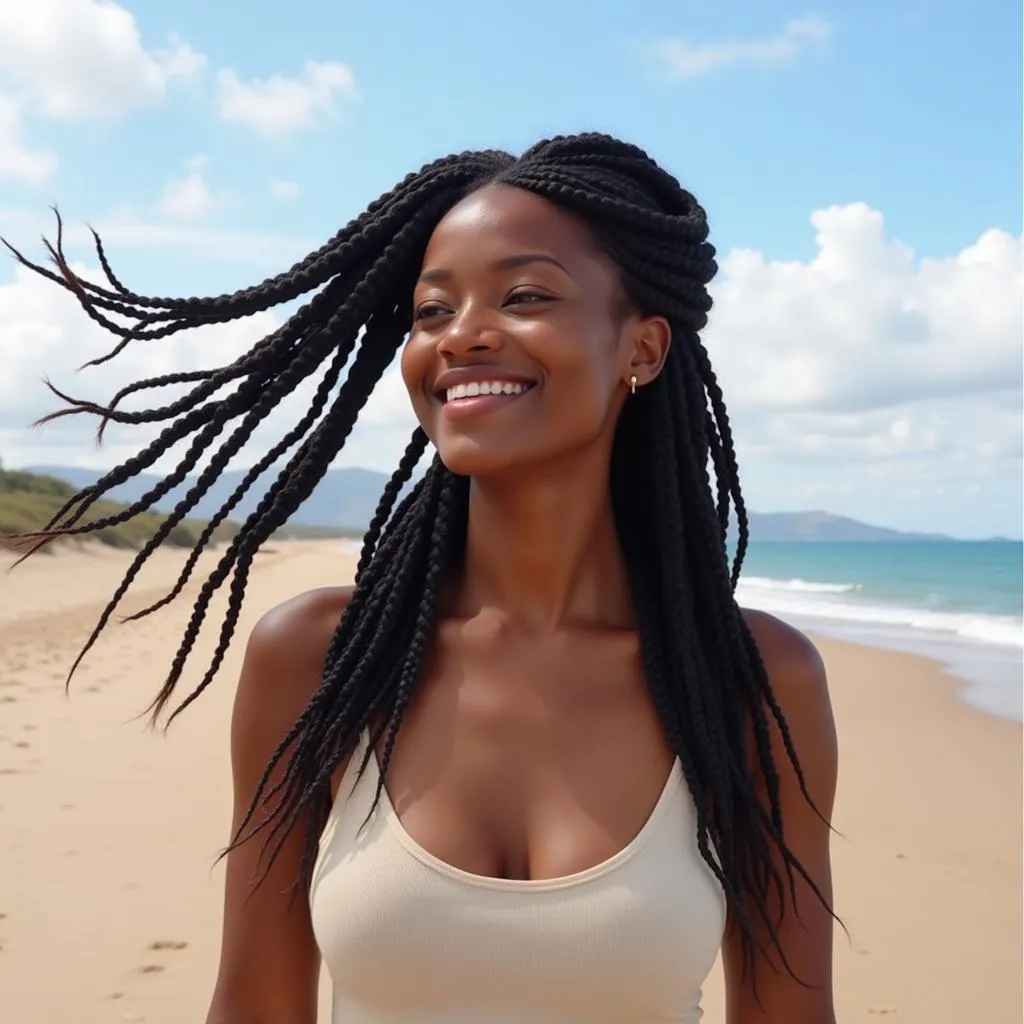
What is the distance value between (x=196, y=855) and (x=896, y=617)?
18.8 m

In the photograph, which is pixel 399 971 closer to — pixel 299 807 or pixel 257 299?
pixel 299 807

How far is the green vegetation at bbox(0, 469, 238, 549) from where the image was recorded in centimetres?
2983

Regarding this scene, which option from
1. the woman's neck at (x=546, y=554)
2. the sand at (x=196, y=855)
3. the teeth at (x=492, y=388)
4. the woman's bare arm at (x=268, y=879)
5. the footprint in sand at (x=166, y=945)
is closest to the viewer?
the teeth at (x=492, y=388)

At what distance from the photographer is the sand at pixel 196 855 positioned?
14.8 feet

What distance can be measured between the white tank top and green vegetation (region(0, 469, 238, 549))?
66.0ft

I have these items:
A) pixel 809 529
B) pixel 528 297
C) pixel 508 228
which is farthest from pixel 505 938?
pixel 809 529

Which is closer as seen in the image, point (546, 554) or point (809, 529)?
point (546, 554)

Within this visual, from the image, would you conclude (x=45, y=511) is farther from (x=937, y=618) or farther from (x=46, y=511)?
(x=937, y=618)

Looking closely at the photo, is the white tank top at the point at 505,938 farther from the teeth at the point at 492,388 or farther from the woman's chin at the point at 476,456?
the teeth at the point at 492,388

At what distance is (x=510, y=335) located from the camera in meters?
1.87

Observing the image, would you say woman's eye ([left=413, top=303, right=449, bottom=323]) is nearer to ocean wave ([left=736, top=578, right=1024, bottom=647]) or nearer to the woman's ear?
the woman's ear

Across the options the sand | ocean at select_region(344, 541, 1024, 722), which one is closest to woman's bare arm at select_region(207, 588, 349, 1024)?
the sand

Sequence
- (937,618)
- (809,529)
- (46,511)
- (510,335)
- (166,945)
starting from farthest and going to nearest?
(809,529), (46,511), (937,618), (166,945), (510,335)

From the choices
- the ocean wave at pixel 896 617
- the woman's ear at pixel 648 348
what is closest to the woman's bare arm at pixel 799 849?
the woman's ear at pixel 648 348
